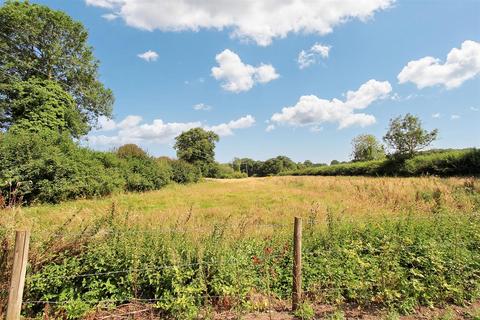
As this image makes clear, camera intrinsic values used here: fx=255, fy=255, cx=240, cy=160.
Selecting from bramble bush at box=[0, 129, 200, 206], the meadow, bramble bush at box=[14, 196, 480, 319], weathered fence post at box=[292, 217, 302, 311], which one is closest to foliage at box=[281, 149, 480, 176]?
bramble bush at box=[14, 196, 480, 319]

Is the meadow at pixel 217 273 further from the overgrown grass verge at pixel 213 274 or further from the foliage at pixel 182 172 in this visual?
the foliage at pixel 182 172

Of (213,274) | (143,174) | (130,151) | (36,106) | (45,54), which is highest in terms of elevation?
(45,54)

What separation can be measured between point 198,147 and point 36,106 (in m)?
39.9

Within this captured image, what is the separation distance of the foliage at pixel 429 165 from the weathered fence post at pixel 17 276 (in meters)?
24.5

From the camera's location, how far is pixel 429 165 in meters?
29.6

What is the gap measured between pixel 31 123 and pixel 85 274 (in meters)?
19.6

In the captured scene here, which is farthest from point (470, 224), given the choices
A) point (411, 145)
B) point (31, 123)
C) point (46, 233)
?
point (411, 145)

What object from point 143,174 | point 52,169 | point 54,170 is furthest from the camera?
point 143,174

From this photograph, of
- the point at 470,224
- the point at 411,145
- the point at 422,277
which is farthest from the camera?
the point at 411,145

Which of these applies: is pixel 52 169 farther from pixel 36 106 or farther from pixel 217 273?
pixel 217 273

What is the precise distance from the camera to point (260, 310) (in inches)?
157

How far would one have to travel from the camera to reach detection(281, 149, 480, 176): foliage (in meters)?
25.7

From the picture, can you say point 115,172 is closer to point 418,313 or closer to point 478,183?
point 418,313

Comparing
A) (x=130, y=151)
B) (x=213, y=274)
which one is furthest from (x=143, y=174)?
(x=213, y=274)
